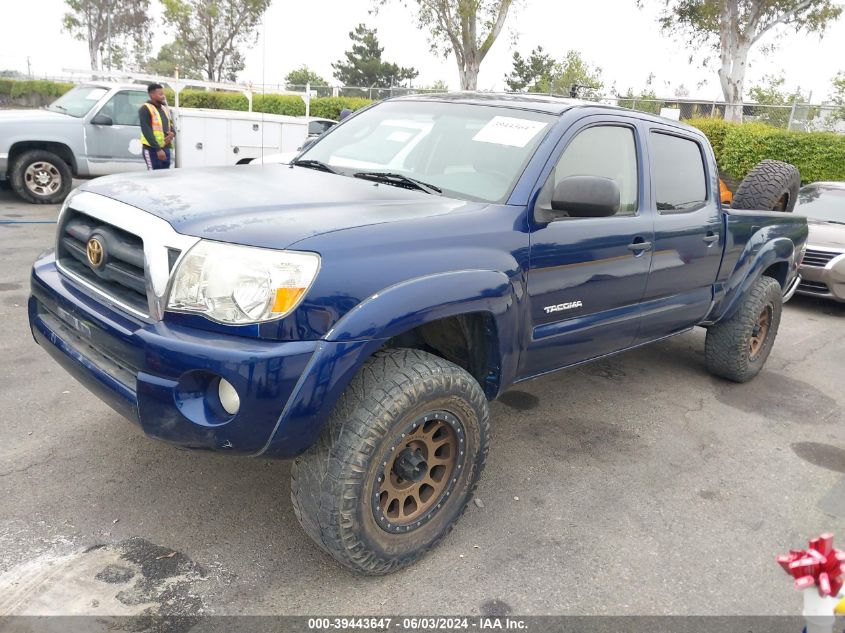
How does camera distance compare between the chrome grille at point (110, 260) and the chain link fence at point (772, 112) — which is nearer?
the chrome grille at point (110, 260)

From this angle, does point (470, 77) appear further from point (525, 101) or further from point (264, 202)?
point (264, 202)

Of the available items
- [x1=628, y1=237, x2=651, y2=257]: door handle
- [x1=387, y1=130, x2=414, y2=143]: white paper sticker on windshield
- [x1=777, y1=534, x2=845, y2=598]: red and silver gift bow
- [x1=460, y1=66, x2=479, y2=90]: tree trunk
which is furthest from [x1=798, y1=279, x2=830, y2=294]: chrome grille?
[x1=460, y1=66, x2=479, y2=90]: tree trunk

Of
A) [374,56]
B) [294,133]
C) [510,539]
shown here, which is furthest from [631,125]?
[374,56]

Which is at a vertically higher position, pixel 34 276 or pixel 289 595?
pixel 34 276

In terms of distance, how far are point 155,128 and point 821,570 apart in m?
9.27

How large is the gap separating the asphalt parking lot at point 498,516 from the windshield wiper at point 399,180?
1.46 m

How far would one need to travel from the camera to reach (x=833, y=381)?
545cm

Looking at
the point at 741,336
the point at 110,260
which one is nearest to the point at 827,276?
the point at 741,336

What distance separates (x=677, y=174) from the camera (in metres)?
4.15

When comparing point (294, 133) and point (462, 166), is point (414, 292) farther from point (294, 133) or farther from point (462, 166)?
point (294, 133)

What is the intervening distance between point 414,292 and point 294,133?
9.70 m

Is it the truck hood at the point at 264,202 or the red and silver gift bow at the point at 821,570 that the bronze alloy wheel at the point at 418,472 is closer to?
the truck hood at the point at 264,202

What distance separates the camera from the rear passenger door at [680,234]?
386 centimetres

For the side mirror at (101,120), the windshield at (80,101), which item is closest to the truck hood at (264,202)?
the side mirror at (101,120)
